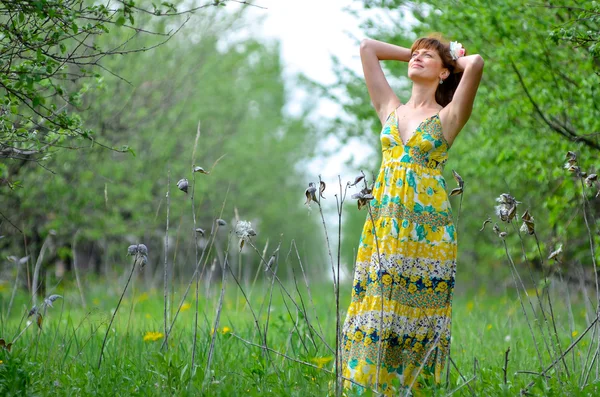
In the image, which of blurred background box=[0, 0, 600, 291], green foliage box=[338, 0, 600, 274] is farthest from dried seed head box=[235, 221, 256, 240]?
green foliage box=[338, 0, 600, 274]

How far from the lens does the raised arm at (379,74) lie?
3762 mm

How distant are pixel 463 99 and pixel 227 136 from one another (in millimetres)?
11727

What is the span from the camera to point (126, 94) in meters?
9.70

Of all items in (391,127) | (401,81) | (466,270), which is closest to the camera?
(391,127)

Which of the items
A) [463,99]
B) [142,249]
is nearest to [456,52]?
[463,99]

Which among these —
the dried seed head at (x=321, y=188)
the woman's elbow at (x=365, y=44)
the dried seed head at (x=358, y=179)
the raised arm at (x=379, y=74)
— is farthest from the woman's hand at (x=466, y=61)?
the dried seed head at (x=321, y=188)

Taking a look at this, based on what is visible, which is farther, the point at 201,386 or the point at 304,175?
the point at 304,175

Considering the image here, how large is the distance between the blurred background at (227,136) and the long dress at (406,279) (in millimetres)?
189

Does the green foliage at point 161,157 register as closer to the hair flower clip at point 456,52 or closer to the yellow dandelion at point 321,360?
the yellow dandelion at point 321,360

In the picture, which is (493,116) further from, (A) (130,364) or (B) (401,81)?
(B) (401,81)

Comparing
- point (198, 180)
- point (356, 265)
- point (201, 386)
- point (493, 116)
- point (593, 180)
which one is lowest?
point (201, 386)

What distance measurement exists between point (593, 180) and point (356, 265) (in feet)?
3.71

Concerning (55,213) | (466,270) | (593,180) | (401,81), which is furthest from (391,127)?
(466,270)

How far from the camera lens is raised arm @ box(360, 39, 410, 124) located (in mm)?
3762
